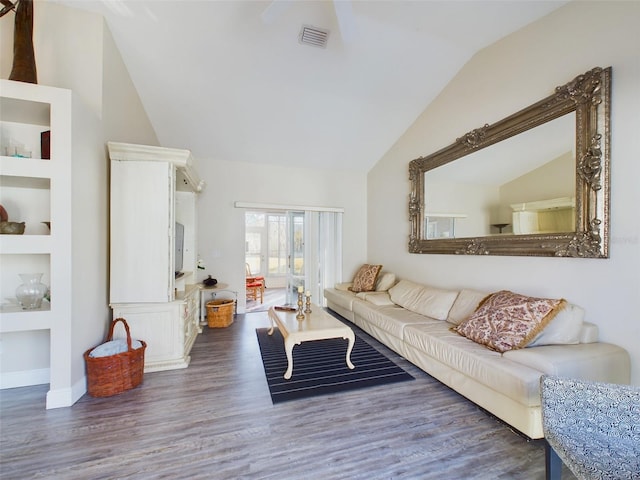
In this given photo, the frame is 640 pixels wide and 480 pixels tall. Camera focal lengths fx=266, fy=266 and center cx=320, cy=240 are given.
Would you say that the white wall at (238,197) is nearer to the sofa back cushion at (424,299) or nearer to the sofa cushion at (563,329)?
the sofa back cushion at (424,299)

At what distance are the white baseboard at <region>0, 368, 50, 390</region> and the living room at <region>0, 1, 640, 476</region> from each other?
54cm

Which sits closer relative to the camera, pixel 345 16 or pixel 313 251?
pixel 345 16

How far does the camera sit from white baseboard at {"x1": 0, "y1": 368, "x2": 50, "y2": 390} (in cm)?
221

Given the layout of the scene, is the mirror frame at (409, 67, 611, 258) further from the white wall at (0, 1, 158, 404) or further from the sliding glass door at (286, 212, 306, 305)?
the white wall at (0, 1, 158, 404)

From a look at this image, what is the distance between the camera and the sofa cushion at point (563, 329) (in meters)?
1.97

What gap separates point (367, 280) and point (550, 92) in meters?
3.14

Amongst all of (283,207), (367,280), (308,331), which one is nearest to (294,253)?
(283,207)

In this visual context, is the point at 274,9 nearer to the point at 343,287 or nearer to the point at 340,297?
the point at 340,297

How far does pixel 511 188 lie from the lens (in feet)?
8.61

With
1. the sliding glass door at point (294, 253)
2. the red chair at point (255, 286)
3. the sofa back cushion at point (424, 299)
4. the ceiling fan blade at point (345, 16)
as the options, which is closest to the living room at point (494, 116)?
the sofa back cushion at point (424, 299)

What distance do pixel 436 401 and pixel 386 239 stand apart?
289 cm

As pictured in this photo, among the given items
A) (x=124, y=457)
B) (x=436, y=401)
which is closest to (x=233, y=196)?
(x=124, y=457)

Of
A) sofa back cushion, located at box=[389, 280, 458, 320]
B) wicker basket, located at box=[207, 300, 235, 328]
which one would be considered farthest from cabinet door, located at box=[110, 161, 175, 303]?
sofa back cushion, located at box=[389, 280, 458, 320]

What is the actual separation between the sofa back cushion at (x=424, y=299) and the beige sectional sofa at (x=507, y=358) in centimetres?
2
